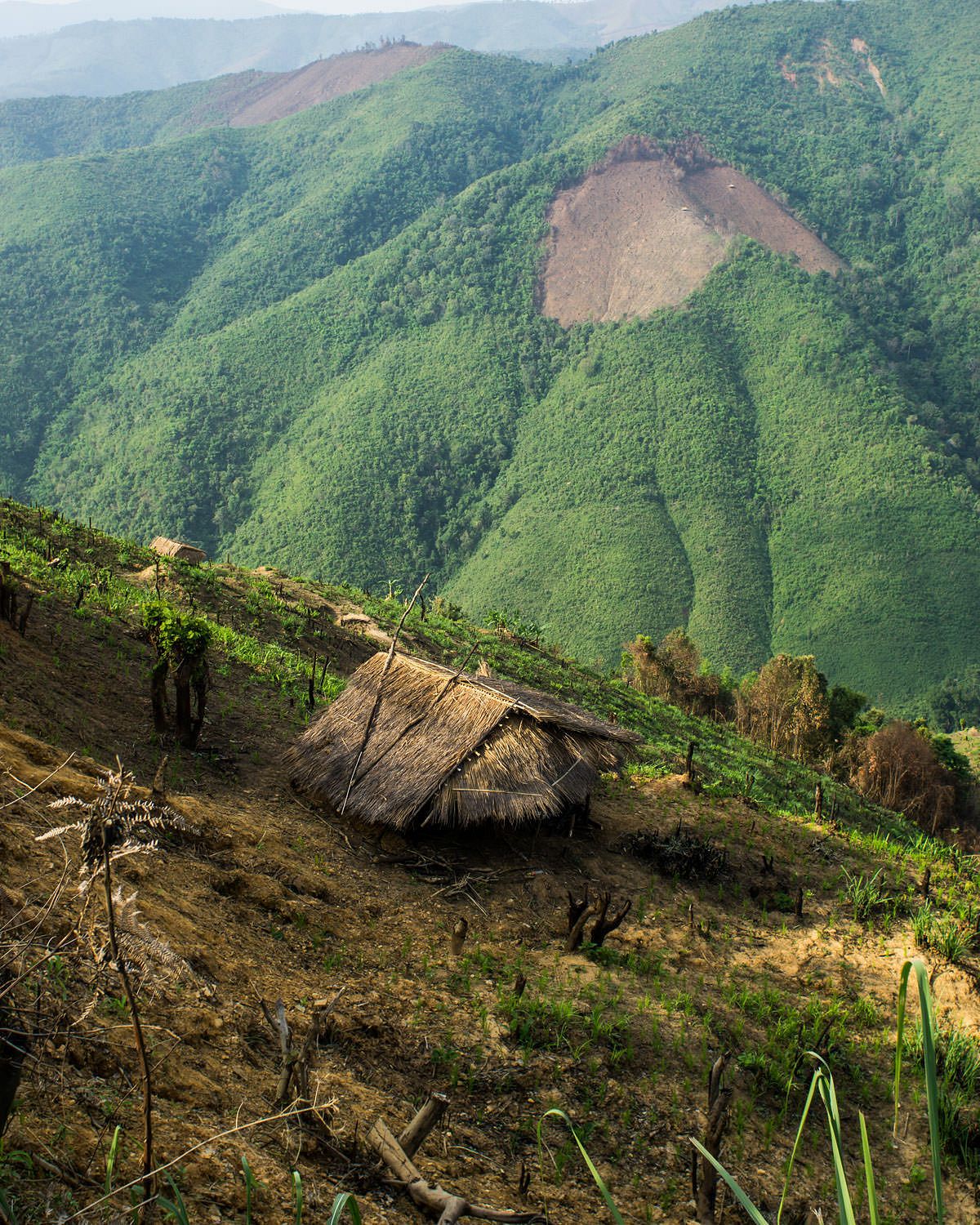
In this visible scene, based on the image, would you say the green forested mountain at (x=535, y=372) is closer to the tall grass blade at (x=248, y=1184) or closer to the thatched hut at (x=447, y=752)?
the thatched hut at (x=447, y=752)

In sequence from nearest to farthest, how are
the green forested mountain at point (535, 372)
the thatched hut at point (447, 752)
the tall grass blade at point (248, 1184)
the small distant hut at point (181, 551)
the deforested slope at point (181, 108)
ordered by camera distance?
the tall grass blade at point (248, 1184), the thatched hut at point (447, 752), the small distant hut at point (181, 551), the green forested mountain at point (535, 372), the deforested slope at point (181, 108)

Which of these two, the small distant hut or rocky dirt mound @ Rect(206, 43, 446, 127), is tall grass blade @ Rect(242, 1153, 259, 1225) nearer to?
the small distant hut

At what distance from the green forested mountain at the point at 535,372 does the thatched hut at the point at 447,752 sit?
4447 cm

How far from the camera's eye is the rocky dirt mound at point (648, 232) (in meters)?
82.1

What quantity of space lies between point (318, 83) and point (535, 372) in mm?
84097

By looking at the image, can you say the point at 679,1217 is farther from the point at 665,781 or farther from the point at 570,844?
the point at 665,781

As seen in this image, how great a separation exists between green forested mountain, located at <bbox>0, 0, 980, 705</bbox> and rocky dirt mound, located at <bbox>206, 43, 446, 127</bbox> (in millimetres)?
17293

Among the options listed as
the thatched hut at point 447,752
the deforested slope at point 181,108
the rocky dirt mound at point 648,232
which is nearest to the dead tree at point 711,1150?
the thatched hut at point 447,752

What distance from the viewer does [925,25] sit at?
120938mm

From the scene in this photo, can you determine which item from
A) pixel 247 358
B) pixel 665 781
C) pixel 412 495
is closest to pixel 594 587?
pixel 412 495

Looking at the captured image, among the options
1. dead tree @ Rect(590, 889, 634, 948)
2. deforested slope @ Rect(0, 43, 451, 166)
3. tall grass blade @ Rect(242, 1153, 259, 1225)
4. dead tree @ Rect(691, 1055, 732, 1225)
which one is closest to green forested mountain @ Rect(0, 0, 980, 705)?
deforested slope @ Rect(0, 43, 451, 166)

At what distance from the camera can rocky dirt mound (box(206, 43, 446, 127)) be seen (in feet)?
422

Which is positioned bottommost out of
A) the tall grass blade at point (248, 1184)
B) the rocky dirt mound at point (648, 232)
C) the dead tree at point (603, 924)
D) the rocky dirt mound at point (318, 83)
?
the dead tree at point (603, 924)

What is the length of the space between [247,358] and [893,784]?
66.6 m
